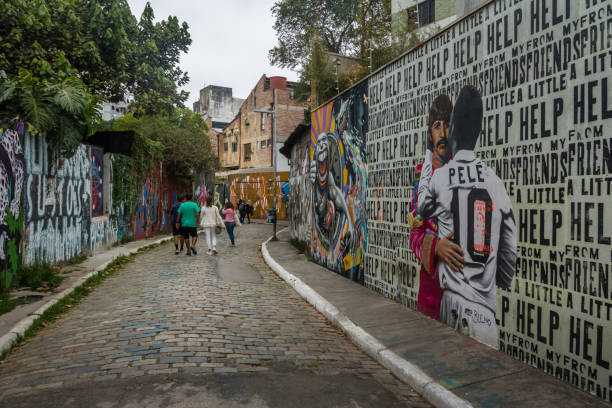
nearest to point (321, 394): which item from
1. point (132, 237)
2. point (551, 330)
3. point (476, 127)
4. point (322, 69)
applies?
point (551, 330)

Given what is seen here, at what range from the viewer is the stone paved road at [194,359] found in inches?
156

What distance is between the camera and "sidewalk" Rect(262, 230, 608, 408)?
13.0ft

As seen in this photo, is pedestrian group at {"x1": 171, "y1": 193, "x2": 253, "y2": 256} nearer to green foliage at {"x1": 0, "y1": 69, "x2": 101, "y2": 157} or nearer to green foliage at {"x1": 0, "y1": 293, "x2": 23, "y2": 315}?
green foliage at {"x1": 0, "y1": 69, "x2": 101, "y2": 157}

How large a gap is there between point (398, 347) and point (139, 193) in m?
14.6

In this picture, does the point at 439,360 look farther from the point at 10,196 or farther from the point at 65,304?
the point at 10,196

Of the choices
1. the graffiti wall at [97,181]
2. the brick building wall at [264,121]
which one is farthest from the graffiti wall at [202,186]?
the brick building wall at [264,121]

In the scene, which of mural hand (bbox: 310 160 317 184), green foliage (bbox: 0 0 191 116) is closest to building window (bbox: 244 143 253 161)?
green foliage (bbox: 0 0 191 116)

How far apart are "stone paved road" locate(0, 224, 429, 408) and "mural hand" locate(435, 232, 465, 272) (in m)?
1.56

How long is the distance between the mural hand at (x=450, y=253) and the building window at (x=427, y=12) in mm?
24877

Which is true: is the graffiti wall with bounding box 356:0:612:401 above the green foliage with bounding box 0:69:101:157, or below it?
Result: below

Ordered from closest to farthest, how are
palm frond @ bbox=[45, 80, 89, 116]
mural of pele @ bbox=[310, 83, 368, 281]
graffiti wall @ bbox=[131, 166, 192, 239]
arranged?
mural of pele @ bbox=[310, 83, 368, 281] → palm frond @ bbox=[45, 80, 89, 116] → graffiti wall @ bbox=[131, 166, 192, 239]

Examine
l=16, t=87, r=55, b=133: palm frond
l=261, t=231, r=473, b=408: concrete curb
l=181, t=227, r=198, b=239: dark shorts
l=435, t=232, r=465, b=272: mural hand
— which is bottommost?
l=261, t=231, r=473, b=408: concrete curb

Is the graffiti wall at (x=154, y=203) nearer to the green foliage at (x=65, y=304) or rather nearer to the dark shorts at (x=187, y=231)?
the dark shorts at (x=187, y=231)

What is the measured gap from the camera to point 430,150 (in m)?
6.55
